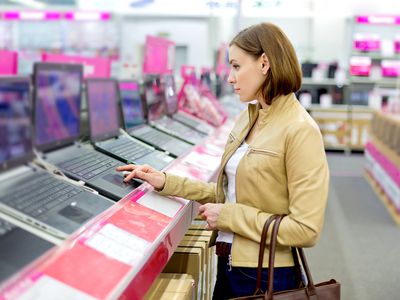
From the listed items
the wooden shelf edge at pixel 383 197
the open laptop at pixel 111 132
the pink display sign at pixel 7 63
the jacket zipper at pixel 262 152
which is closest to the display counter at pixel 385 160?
the wooden shelf edge at pixel 383 197

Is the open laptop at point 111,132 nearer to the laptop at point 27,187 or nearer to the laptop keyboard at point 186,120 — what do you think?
the laptop at point 27,187

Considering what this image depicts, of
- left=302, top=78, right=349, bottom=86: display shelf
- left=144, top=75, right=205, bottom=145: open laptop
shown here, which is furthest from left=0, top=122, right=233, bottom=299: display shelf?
left=302, top=78, right=349, bottom=86: display shelf

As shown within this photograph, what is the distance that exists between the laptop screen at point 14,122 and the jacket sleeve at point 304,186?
78 centimetres

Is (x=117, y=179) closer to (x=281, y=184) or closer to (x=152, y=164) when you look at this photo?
(x=152, y=164)

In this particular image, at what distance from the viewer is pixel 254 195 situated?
5.99 feet

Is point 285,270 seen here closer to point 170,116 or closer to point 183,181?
point 183,181

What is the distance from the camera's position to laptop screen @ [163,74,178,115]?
14.8 feet

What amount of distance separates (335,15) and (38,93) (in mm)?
10917

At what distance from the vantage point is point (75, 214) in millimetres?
1667

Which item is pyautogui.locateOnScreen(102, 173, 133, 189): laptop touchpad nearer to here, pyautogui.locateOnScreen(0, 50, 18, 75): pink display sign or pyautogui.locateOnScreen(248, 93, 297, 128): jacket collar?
pyautogui.locateOnScreen(248, 93, 297, 128): jacket collar

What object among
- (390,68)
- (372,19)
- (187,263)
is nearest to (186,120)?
(187,263)

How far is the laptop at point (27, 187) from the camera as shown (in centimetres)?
154

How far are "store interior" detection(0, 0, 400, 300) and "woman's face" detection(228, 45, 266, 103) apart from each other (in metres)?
Result: 0.52

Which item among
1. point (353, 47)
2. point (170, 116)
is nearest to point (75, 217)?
point (170, 116)
